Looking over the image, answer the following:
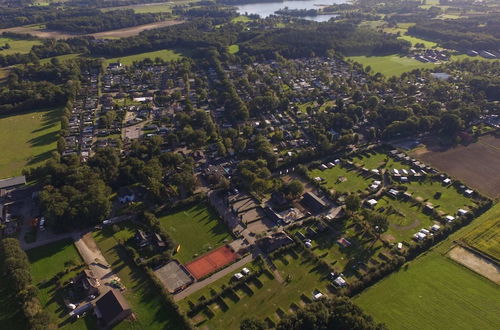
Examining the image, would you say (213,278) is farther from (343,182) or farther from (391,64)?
(391,64)

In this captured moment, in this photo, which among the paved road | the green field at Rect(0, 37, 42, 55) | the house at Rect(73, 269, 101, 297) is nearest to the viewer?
the house at Rect(73, 269, 101, 297)

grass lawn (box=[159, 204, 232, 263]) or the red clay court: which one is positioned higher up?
grass lawn (box=[159, 204, 232, 263])

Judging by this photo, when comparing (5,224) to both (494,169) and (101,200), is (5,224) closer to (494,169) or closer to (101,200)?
(101,200)

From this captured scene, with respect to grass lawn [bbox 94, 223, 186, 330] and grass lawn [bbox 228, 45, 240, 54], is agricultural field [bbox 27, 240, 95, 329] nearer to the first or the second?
grass lawn [bbox 94, 223, 186, 330]

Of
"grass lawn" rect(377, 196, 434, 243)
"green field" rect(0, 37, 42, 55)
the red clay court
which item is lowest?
"grass lawn" rect(377, 196, 434, 243)

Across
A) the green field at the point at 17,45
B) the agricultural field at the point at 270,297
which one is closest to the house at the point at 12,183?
the agricultural field at the point at 270,297

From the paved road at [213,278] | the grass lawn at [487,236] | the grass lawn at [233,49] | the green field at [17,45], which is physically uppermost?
the green field at [17,45]

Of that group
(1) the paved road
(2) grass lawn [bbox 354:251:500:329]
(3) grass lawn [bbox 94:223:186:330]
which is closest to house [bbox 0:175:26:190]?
(3) grass lawn [bbox 94:223:186:330]

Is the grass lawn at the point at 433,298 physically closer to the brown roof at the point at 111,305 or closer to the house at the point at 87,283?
the brown roof at the point at 111,305

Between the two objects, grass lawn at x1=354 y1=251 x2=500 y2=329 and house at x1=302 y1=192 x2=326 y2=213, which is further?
house at x1=302 y1=192 x2=326 y2=213
